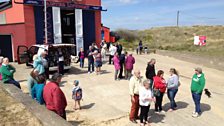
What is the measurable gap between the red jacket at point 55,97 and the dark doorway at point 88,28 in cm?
1674

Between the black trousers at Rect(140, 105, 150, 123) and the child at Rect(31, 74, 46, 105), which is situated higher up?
the child at Rect(31, 74, 46, 105)

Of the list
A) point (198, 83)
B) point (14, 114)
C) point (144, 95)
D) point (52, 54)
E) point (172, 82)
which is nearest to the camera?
point (14, 114)

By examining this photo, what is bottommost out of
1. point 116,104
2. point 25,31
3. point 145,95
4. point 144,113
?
point 116,104

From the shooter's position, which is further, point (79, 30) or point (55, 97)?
point (79, 30)

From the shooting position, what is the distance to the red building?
19625 mm

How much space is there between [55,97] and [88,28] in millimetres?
17364

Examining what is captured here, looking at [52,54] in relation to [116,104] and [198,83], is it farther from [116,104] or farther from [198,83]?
[198,83]

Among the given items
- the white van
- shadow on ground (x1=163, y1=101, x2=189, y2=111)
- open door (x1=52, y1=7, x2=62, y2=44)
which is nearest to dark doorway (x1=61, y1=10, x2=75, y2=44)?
open door (x1=52, y1=7, x2=62, y2=44)

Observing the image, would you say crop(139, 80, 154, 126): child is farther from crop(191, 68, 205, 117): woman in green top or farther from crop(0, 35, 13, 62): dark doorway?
crop(0, 35, 13, 62): dark doorway

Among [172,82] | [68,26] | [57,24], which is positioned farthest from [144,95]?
[68,26]

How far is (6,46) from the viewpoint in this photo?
19.9 meters

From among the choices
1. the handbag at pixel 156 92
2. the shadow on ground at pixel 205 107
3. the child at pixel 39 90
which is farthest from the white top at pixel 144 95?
the shadow on ground at pixel 205 107

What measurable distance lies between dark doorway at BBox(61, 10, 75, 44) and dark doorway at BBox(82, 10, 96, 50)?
109cm

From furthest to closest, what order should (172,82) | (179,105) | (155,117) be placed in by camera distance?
1. (179,105)
2. (172,82)
3. (155,117)
